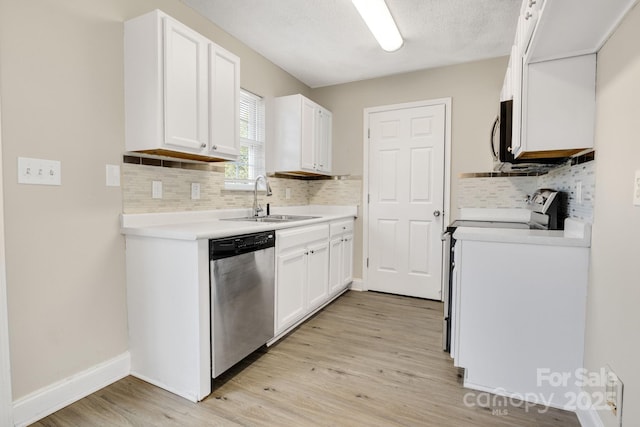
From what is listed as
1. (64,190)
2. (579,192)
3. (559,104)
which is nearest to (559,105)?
(559,104)

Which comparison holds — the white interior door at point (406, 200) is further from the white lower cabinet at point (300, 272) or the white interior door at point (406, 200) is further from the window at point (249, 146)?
the window at point (249, 146)

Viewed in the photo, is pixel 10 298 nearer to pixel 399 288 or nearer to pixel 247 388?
pixel 247 388

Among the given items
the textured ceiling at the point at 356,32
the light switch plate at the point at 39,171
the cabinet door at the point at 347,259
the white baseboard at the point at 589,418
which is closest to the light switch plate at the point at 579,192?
the white baseboard at the point at 589,418

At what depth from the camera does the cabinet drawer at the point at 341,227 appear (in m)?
3.26

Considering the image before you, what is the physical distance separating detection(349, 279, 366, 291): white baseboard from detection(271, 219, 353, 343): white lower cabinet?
0.91 ft

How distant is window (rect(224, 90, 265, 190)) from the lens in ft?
9.82

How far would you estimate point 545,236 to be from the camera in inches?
67.9

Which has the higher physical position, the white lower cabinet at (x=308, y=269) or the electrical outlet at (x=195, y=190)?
the electrical outlet at (x=195, y=190)

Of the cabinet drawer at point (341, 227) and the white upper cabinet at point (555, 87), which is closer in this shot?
the white upper cabinet at point (555, 87)

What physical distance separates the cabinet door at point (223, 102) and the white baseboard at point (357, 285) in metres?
2.19

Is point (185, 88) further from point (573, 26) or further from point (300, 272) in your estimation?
point (573, 26)

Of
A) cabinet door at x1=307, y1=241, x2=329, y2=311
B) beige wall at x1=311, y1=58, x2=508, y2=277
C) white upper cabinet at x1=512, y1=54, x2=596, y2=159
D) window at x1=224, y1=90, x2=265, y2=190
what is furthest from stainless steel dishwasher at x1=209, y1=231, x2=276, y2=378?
beige wall at x1=311, y1=58, x2=508, y2=277

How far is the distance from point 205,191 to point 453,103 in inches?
102

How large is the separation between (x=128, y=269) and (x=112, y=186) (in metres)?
0.50
